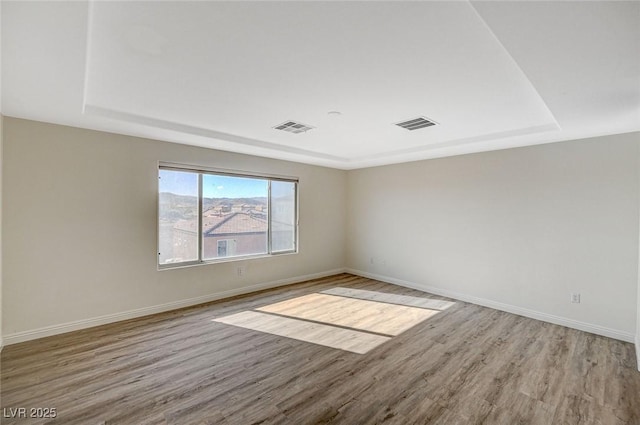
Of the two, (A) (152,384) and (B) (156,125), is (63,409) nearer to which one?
(A) (152,384)

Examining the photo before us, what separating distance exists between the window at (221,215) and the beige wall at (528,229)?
2160 mm

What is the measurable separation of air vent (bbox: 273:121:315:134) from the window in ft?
5.05

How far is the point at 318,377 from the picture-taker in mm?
2447

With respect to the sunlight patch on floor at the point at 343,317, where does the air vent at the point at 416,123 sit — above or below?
above

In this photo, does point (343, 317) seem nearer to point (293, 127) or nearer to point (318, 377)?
point (318, 377)

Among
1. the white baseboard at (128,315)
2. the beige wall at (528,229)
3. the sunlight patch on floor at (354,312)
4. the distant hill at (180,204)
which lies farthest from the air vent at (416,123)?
the white baseboard at (128,315)

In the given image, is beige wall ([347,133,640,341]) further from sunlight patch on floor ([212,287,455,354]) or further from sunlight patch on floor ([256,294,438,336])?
sunlight patch on floor ([256,294,438,336])

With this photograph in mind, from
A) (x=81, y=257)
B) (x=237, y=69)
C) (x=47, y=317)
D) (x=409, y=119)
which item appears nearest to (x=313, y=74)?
(x=237, y=69)

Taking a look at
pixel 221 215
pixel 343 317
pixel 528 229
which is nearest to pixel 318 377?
pixel 343 317

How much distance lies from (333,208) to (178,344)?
4.02 meters

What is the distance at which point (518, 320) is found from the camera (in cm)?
377

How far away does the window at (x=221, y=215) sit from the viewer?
13.4ft

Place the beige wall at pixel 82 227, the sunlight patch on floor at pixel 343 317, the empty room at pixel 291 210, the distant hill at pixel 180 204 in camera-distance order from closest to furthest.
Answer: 1. the empty room at pixel 291 210
2. the beige wall at pixel 82 227
3. the sunlight patch on floor at pixel 343 317
4. the distant hill at pixel 180 204

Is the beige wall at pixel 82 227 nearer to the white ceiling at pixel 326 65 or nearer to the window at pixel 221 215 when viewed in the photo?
the window at pixel 221 215
